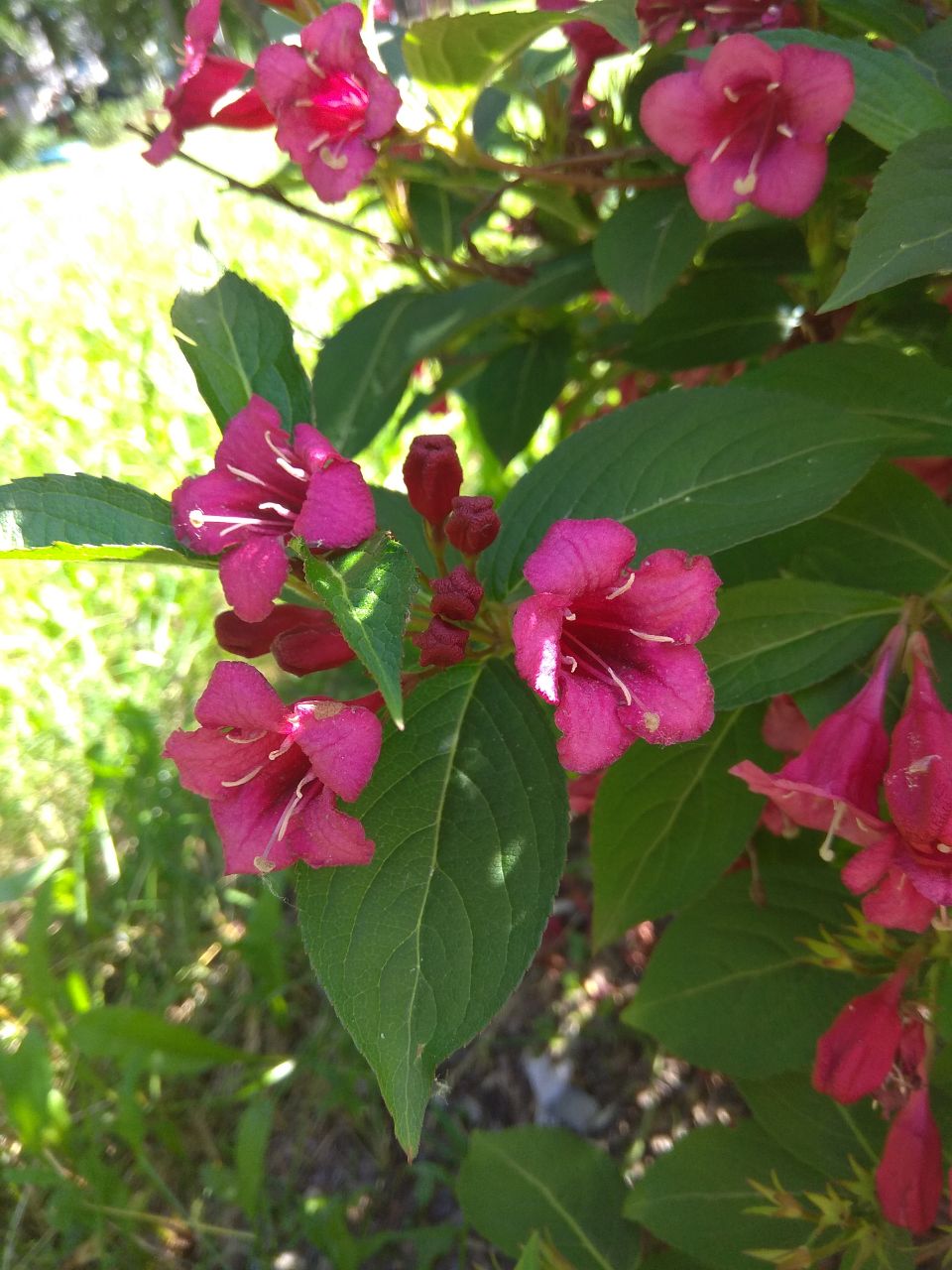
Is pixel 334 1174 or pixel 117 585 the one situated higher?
pixel 117 585

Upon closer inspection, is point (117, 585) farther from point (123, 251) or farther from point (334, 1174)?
point (123, 251)

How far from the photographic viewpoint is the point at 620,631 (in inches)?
31.3

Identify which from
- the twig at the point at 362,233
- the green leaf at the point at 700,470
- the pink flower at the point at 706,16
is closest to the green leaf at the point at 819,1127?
the green leaf at the point at 700,470

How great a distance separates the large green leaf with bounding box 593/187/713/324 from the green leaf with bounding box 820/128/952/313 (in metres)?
0.32

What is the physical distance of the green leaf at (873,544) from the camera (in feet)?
3.14

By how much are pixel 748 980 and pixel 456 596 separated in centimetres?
66

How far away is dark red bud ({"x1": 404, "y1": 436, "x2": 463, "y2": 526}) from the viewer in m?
0.81

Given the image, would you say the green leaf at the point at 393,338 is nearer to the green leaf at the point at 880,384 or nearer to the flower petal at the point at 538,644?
the green leaf at the point at 880,384

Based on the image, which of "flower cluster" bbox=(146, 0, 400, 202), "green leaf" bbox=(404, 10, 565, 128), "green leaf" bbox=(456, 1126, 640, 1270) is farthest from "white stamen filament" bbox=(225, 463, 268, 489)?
"green leaf" bbox=(456, 1126, 640, 1270)

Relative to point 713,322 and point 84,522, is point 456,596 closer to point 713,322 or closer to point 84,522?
point 84,522

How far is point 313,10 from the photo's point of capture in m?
1.05

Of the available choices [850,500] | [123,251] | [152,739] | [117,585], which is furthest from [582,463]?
[123,251]

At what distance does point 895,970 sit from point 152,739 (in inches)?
63.0

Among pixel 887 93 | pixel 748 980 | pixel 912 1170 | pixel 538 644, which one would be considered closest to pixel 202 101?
pixel 887 93
